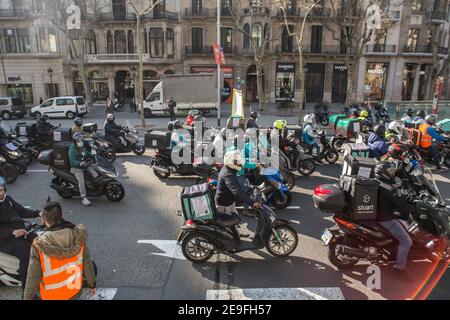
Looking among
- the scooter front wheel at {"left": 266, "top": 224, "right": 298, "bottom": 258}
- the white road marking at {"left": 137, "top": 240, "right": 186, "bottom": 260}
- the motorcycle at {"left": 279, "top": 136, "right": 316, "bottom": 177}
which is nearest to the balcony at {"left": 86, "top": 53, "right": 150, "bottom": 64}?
the motorcycle at {"left": 279, "top": 136, "right": 316, "bottom": 177}

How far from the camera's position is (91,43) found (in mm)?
33969

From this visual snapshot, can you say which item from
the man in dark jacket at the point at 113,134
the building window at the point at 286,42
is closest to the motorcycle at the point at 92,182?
the man in dark jacket at the point at 113,134

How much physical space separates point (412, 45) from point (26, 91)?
39.3 metres

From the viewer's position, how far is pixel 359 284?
15.7 ft

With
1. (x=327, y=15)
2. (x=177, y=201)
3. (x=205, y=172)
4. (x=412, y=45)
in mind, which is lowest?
(x=177, y=201)

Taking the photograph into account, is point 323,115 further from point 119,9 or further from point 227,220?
point 119,9

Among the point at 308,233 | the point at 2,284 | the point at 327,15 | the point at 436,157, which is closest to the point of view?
the point at 2,284

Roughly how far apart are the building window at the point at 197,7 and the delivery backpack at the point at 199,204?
1299 inches

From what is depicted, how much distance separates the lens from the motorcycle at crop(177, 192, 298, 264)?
17.1 feet

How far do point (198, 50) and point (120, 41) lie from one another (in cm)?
775

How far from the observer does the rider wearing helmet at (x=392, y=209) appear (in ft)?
14.9

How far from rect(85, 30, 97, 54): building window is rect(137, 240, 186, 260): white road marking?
1284 inches
